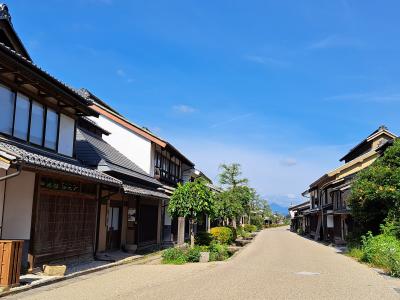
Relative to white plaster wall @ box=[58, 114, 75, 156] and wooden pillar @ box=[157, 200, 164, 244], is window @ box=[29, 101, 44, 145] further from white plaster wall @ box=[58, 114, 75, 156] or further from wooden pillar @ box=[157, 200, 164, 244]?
wooden pillar @ box=[157, 200, 164, 244]

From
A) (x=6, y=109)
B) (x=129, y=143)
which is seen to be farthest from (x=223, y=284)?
(x=129, y=143)

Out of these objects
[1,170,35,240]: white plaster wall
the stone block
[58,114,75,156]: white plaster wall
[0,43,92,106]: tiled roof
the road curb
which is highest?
[0,43,92,106]: tiled roof

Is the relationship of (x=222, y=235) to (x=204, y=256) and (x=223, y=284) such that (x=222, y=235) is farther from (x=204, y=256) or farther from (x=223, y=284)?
(x=223, y=284)

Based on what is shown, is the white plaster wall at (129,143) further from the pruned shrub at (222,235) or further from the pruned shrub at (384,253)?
the pruned shrub at (384,253)

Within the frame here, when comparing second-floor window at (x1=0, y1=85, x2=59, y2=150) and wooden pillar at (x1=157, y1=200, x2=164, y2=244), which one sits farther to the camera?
wooden pillar at (x1=157, y1=200, x2=164, y2=244)

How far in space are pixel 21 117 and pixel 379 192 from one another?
1611cm

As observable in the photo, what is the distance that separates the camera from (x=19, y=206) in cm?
1320

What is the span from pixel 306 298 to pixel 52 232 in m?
8.37

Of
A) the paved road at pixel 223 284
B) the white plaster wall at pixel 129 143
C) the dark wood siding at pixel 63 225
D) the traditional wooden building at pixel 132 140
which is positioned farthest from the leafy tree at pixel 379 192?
the dark wood siding at pixel 63 225

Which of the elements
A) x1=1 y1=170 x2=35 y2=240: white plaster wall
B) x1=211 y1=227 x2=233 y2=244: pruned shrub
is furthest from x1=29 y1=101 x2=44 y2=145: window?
x1=211 y1=227 x2=233 y2=244: pruned shrub

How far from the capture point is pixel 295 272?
16734 millimetres

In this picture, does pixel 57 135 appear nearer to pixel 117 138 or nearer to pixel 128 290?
pixel 128 290

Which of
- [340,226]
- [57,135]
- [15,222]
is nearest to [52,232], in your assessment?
[15,222]

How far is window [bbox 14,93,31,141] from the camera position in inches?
535
